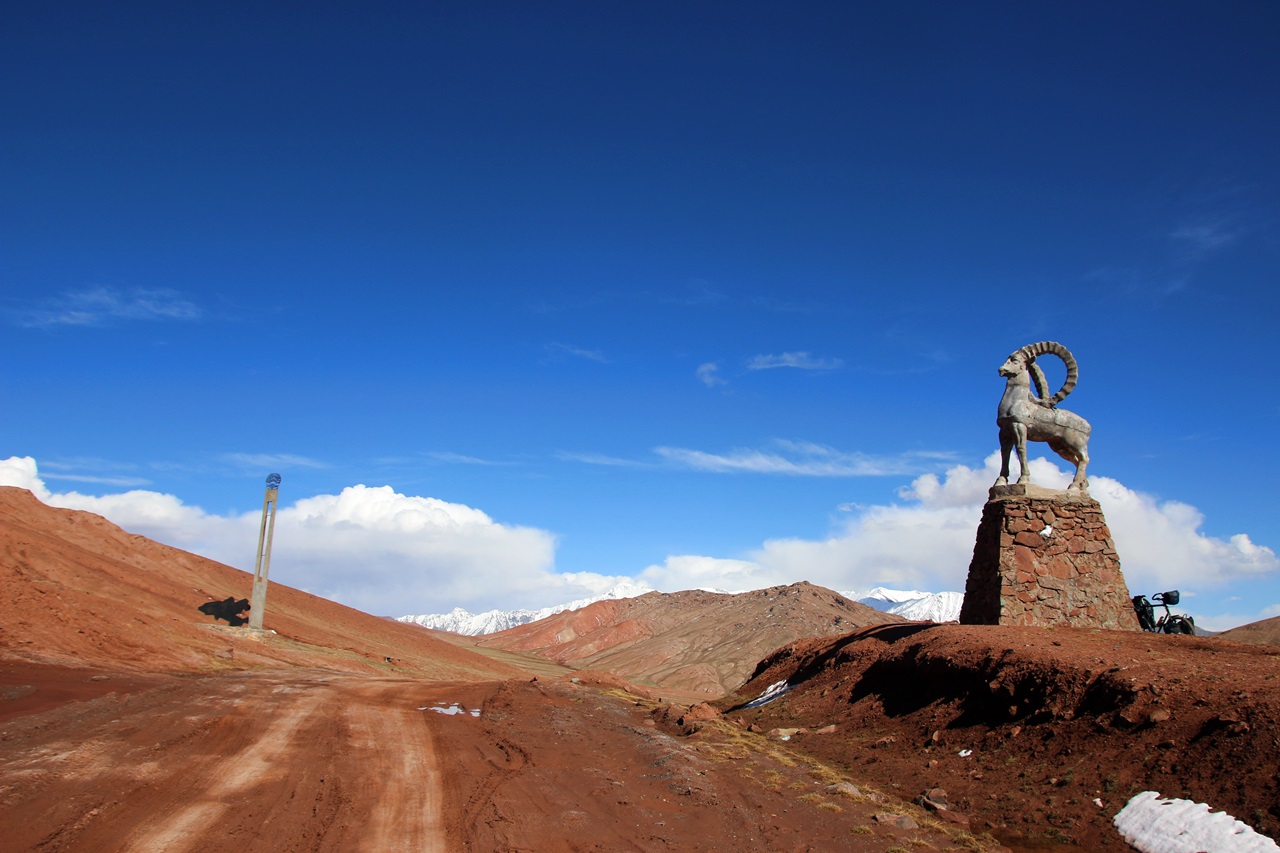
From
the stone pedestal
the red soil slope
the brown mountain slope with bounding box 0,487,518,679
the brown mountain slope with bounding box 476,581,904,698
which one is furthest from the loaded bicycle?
the brown mountain slope with bounding box 476,581,904,698

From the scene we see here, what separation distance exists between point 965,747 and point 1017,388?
10.3 m

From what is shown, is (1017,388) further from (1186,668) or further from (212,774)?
(212,774)

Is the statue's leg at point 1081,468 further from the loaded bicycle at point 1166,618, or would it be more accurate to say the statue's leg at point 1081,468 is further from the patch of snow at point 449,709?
the patch of snow at point 449,709

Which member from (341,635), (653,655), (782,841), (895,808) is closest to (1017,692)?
(895,808)

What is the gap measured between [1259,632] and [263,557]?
46821 mm

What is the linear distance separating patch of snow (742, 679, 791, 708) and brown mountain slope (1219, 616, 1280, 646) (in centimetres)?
1973

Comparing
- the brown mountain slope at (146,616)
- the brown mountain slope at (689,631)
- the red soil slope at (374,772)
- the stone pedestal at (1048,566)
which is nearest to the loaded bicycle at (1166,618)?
the stone pedestal at (1048,566)

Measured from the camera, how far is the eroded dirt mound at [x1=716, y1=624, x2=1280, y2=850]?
28.1ft

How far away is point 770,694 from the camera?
2133 cm

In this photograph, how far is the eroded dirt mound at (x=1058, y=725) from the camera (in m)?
8.58

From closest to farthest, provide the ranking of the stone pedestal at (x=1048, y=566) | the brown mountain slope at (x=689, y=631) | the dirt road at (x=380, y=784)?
the dirt road at (x=380, y=784)
the stone pedestal at (x=1048, y=566)
the brown mountain slope at (x=689, y=631)

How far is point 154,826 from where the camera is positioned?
7914 mm

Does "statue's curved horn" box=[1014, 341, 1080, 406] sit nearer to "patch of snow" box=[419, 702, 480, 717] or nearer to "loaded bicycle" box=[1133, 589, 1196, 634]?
"loaded bicycle" box=[1133, 589, 1196, 634]

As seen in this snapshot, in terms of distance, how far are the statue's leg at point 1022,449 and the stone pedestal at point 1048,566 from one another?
42 cm
